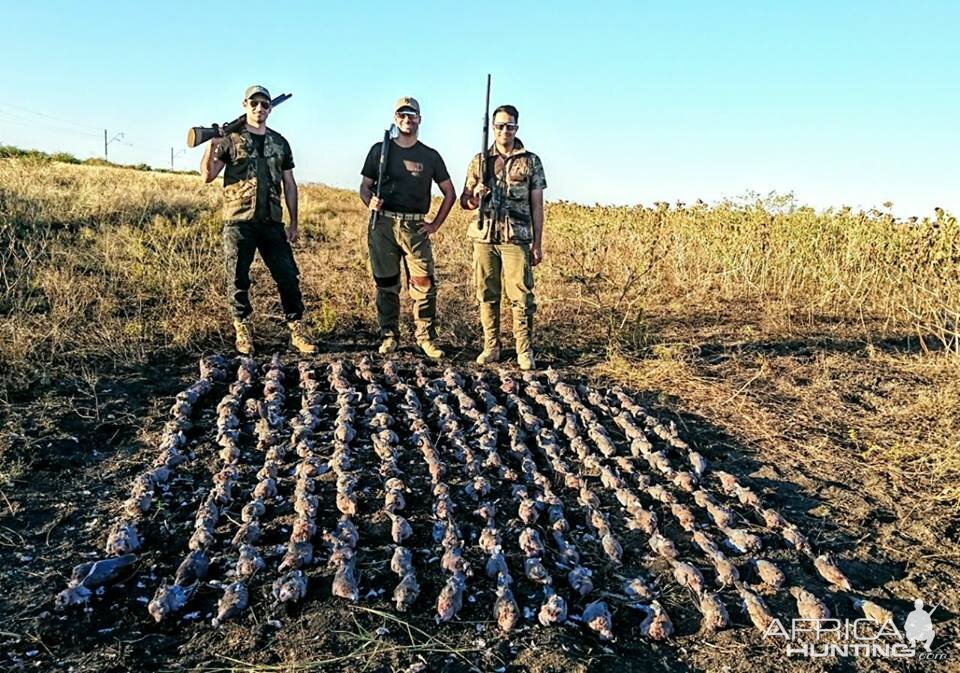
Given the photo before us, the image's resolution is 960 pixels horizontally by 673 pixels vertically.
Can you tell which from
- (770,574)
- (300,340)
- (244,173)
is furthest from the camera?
(300,340)

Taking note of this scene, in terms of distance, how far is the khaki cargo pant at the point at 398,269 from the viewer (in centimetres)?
611

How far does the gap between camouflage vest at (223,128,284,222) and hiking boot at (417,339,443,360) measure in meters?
1.76

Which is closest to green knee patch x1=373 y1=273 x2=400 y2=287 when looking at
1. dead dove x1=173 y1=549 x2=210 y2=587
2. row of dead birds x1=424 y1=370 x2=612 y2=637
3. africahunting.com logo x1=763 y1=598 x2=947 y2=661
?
row of dead birds x1=424 y1=370 x2=612 y2=637

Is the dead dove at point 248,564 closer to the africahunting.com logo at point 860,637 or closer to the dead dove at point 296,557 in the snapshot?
the dead dove at point 296,557

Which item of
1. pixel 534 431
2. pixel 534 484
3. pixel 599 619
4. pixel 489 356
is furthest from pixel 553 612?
pixel 489 356

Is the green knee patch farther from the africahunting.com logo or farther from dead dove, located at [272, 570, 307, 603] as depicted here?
the africahunting.com logo

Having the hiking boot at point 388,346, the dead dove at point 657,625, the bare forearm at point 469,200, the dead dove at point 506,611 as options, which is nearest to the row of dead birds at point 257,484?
the hiking boot at point 388,346

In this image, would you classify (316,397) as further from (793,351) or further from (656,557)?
(793,351)

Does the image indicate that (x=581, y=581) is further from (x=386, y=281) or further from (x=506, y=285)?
(x=386, y=281)

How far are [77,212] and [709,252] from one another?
9129mm

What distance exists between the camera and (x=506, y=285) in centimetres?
616

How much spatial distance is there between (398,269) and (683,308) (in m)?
3.90

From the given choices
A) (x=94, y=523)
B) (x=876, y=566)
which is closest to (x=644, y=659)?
(x=876, y=566)

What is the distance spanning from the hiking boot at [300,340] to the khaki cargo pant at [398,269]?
2.14 feet
